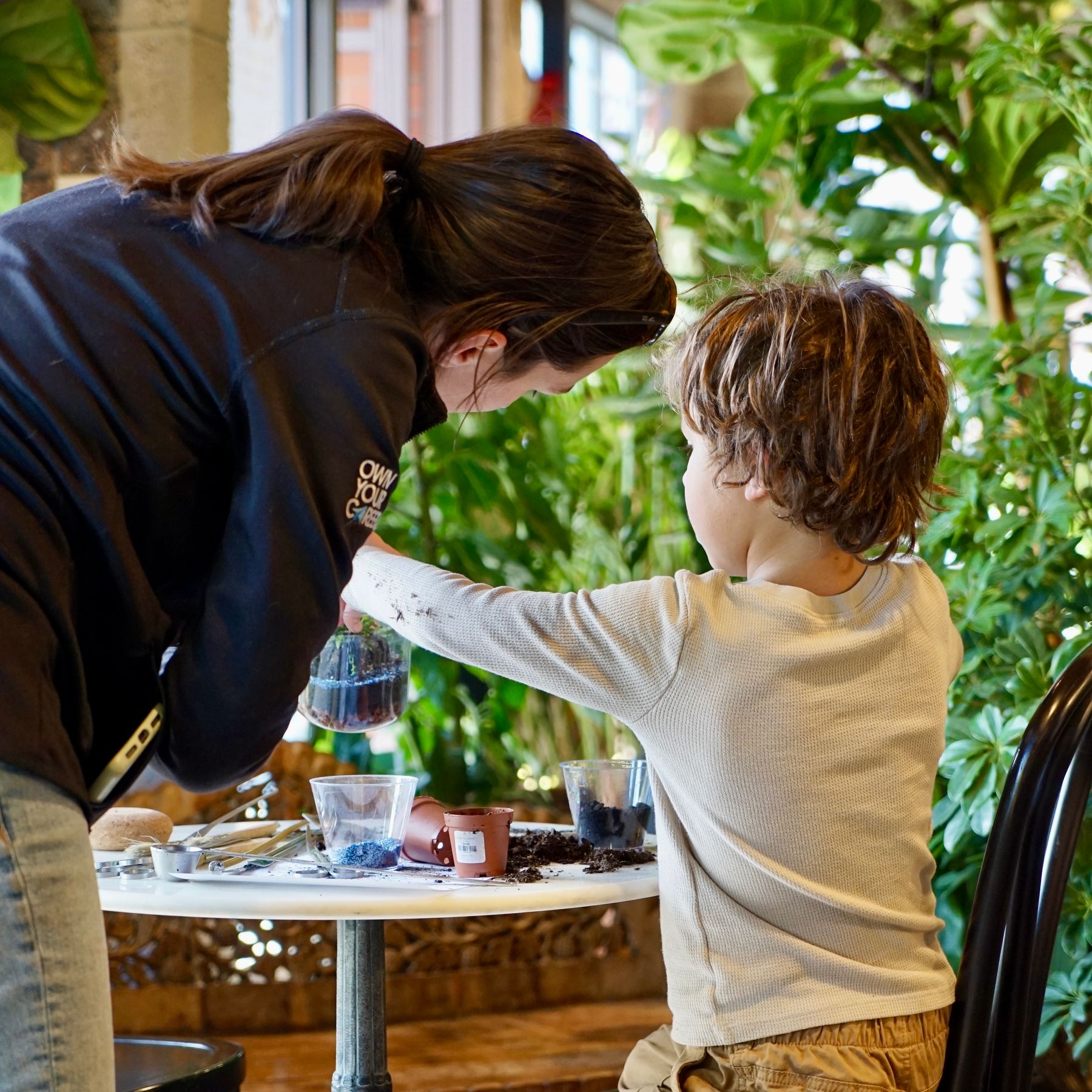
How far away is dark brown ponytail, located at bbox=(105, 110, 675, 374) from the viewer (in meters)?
0.93

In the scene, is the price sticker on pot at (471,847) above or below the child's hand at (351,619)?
below

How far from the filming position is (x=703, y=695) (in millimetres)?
1131

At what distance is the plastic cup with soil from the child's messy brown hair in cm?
40

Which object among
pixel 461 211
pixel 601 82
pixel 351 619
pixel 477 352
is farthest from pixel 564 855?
pixel 601 82

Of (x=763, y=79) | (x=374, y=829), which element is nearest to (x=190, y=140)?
(x=763, y=79)

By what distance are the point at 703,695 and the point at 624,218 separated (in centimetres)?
40

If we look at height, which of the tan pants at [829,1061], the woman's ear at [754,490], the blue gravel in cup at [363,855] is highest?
the woman's ear at [754,490]

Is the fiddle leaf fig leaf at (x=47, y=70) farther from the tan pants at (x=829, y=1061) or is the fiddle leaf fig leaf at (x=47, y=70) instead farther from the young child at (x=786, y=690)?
the tan pants at (x=829, y=1061)

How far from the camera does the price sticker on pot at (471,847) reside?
4.41 feet

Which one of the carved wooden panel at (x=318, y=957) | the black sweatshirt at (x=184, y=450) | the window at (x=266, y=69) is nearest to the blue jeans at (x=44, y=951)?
the black sweatshirt at (x=184, y=450)

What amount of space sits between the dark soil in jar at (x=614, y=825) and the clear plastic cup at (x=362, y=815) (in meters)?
0.22

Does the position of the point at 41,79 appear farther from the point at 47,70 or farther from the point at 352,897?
the point at 352,897

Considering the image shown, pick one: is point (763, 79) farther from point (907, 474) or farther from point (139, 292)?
point (139, 292)

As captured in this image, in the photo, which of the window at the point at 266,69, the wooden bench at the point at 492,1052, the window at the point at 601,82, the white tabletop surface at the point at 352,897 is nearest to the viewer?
the white tabletop surface at the point at 352,897
